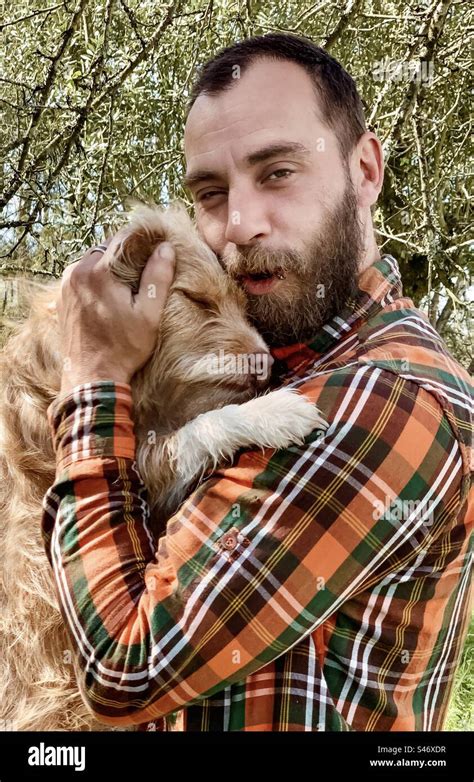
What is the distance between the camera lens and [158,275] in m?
2.44

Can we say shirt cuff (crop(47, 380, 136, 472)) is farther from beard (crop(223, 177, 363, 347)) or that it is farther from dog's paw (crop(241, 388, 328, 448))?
beard (crop(223, 177, 363, 347))

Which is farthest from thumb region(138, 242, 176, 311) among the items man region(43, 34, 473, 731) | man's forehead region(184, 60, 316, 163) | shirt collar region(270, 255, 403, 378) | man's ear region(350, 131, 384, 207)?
man's ear region(350, 131, 384, 207)

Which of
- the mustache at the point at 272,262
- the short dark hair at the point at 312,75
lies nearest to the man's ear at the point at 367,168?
A: the short dark hair at the point at 312,75

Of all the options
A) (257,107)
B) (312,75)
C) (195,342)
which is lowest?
(195,342)

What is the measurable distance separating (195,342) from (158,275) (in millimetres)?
332

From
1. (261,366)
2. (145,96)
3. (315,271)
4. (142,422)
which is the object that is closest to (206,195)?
(315,271)

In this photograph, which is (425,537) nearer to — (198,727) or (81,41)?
(198,727)

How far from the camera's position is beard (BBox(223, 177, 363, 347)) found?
2193mm

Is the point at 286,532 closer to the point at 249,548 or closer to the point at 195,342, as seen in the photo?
the point at 249,548

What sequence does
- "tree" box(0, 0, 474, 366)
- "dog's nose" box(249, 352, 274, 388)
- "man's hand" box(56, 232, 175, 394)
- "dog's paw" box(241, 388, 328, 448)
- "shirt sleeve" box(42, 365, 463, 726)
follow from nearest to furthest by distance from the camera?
"shirt sleeve" box(42, 365, 463, 726)
"dog's paw" box(241, 388, 328, 448)
"man's hand" box(56, 232, 175, 394)
"dog's nose" box(249, 352, 274, 388)
"tree" box(0, 0, 474, 366)

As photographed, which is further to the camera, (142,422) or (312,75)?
(142,422)

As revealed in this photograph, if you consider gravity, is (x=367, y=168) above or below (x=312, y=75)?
below

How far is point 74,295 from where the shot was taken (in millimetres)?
2203

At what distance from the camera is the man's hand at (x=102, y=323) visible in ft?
6.67
